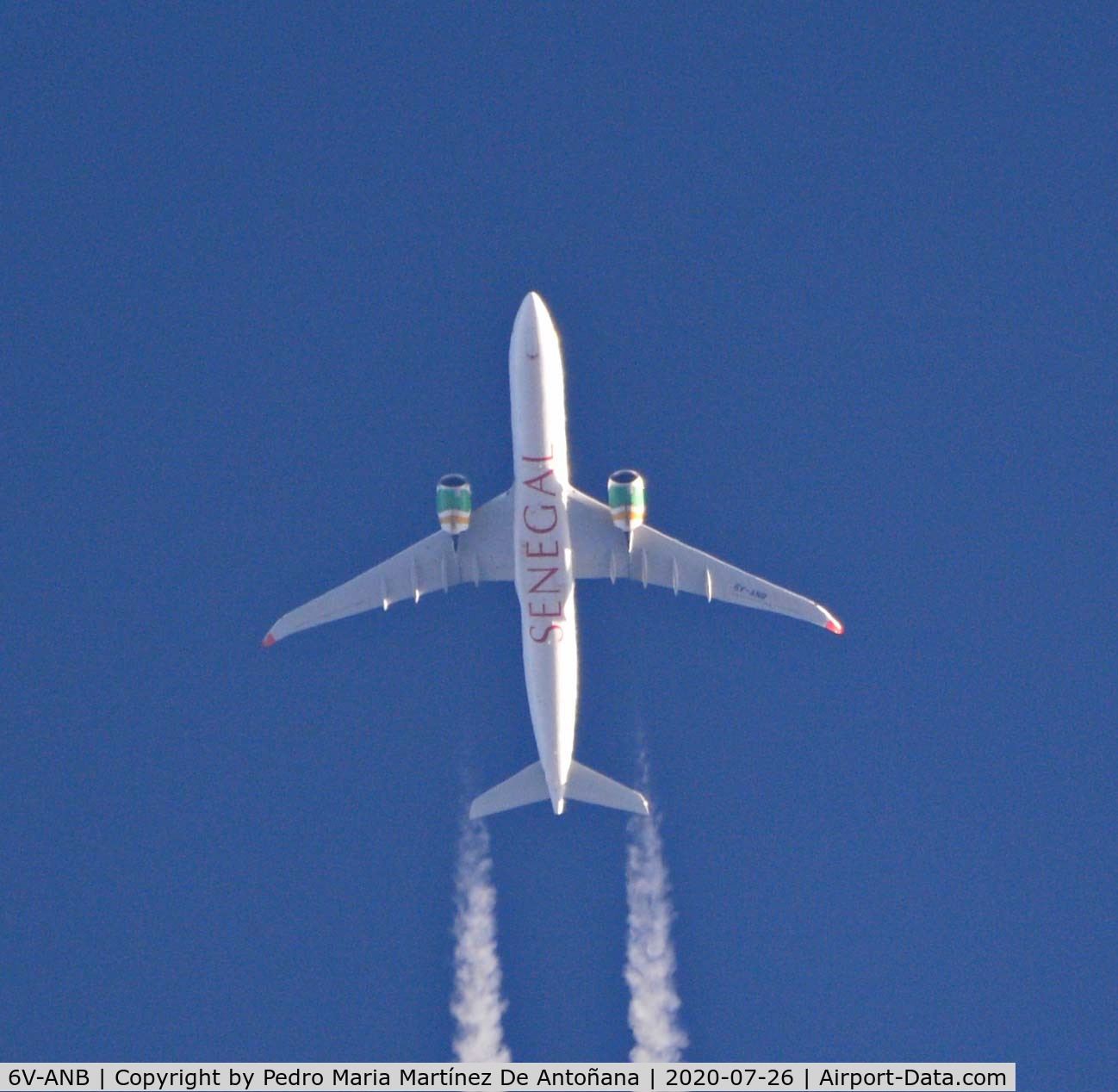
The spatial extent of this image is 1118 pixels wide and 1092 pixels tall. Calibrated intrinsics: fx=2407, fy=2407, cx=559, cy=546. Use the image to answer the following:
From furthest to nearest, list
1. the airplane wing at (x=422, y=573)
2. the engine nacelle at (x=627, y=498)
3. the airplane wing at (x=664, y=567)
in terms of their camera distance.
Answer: the airplane wing at (x=422, y=573) → the airplane wing at (x=664, y=567) → the engine nacelle at (x=627, y=498)

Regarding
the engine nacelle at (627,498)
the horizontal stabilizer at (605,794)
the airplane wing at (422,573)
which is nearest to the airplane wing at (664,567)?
the engine nacelle at (627,498)

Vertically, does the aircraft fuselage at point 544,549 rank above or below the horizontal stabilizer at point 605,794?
above

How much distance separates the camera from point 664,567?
86.1 meters

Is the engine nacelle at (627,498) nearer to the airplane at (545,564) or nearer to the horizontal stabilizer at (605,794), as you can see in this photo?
the airplane at (545,564)

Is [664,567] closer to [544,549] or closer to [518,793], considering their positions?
[544,549]

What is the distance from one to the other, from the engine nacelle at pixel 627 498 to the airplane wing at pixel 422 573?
4.27m

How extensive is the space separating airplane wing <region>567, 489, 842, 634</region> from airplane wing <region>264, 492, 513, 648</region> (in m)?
2.71

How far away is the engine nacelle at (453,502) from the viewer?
83812mm

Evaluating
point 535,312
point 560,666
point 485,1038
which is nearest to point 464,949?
point 485,1038

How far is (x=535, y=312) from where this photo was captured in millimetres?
83938

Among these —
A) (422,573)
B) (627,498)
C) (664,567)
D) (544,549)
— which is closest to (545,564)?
(544,549)

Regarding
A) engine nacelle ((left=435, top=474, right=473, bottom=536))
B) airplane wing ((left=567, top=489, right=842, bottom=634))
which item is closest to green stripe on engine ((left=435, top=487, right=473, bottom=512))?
engine nacelle ((left=435, top=474, right=473, bottom=536))

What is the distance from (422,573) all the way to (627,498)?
27.2 feet

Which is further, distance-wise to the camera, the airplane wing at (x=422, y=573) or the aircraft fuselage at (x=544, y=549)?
the airplane wing at (x=422, y=573)
